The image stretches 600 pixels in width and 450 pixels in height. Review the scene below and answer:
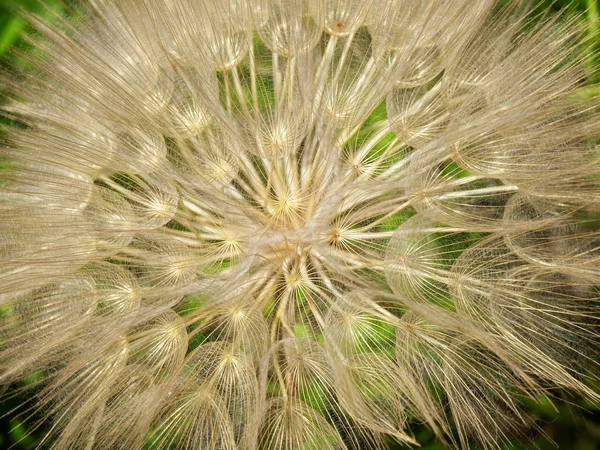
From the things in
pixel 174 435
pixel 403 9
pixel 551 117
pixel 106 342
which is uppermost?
pixel 403 9

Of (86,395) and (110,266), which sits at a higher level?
(110,266)

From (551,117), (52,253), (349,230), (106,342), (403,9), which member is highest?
A: (403,9)

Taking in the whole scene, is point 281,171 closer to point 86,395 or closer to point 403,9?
point 403,9

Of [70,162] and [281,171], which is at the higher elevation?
[281,171]

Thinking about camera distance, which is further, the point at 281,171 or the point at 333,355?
the point at 281,171

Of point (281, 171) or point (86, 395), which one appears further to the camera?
point (281, 171)

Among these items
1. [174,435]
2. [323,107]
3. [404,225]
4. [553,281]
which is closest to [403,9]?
[323,107]

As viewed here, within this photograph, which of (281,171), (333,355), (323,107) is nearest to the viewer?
(333,355)

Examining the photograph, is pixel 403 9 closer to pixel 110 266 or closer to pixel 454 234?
pixel 454 234

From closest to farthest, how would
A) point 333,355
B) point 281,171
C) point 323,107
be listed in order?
point 333,355 < point 323,107 < point 281,171

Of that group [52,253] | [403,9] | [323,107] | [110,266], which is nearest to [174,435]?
[110,266]
